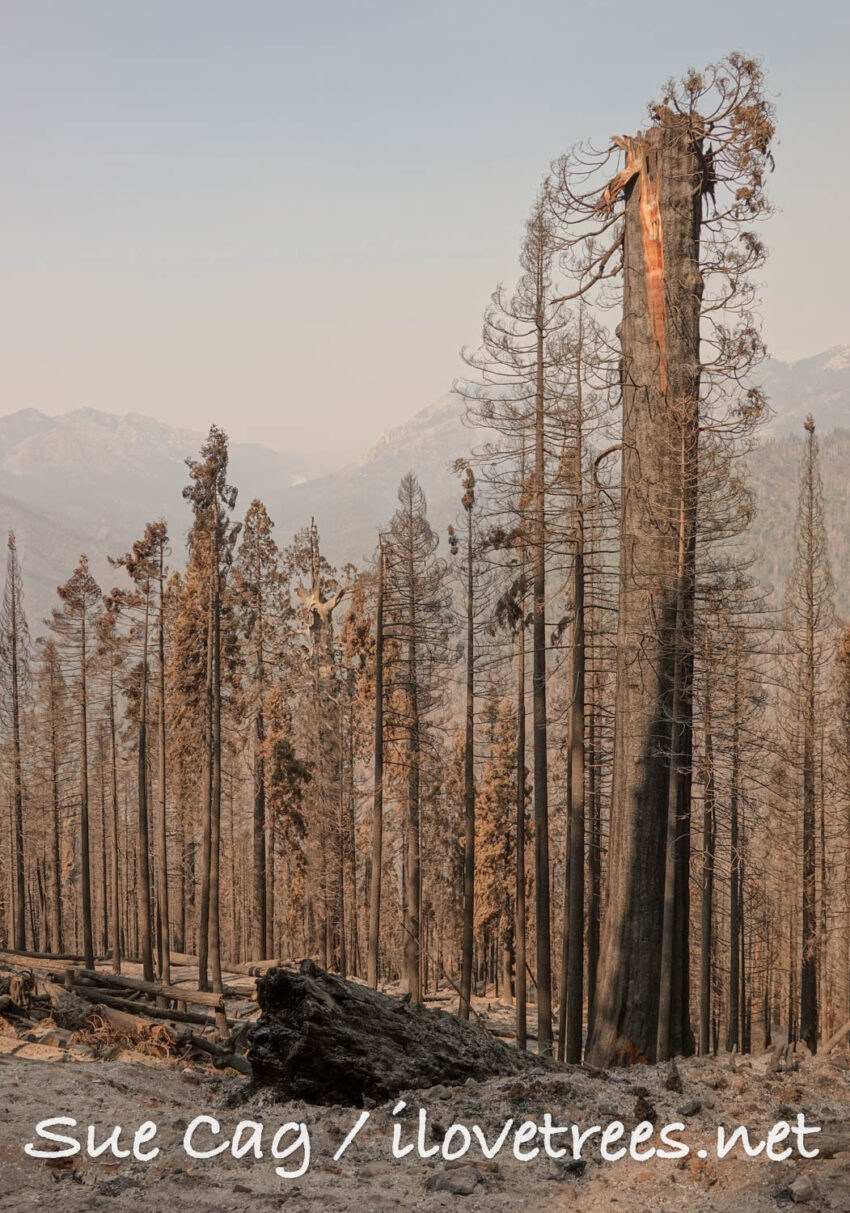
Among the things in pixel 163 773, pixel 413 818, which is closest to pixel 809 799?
pixel 413 818

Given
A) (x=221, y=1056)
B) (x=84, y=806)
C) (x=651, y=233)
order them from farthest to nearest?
(x=84, y=806) → (x=651, y=233) → (x=221, y=1056)

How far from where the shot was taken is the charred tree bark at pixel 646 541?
10.1 m

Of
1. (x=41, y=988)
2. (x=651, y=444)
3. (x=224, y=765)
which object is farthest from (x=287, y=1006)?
(x=224, y=765)

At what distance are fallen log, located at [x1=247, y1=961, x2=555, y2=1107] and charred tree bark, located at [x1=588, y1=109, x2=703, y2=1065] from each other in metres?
2.96

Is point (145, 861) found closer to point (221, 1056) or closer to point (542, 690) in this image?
point (542, 690)

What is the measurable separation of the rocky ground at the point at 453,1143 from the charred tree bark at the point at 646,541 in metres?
2.80

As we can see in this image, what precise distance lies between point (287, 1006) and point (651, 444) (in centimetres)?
734

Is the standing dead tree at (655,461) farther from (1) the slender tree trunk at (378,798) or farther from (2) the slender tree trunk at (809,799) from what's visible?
(2) the slender tree trunk at (809,799)

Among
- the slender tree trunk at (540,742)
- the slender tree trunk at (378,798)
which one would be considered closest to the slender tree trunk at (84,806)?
the slender tree trunk at (378,798)

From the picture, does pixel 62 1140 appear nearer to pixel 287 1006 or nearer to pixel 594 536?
pixel 287 1006

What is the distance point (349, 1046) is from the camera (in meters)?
6.65

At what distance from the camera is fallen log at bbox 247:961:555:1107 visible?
21.5 feet

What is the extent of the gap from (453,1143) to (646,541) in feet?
23.5

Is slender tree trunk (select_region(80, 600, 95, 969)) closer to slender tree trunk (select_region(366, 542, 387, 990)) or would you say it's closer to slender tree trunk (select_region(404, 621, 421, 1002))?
slender tree trunk (select_region(404, 621, 421, 1002))
